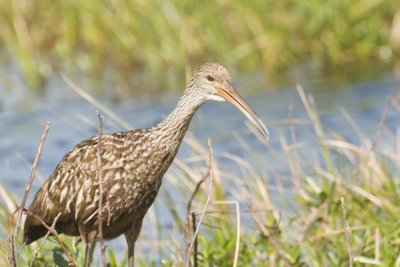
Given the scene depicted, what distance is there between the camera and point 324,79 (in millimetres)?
11984

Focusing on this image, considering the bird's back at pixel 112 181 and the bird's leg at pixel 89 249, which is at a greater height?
the bird's back at pixel 112 181

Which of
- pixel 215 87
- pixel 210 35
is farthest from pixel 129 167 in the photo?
pixel 210 35

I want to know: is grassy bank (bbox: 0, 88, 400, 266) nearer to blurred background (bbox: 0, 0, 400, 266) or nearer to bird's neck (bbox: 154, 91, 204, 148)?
bird's neck (bbox: 154, 91, 204, 148)

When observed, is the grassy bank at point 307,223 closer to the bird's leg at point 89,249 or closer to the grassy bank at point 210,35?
the bird's leg at point 89,249

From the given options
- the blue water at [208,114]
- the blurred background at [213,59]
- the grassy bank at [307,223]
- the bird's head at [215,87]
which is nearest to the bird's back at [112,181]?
the grassy bank at [307,223]

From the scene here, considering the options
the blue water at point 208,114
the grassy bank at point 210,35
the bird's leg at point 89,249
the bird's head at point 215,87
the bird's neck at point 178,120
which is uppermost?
the grassy bank at point 210,35

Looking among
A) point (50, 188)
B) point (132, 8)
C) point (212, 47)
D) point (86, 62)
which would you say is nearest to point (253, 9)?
point (212, 47)

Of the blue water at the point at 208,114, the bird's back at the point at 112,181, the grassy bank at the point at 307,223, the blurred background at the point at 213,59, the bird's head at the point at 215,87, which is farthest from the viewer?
the blurred background at the point at 213,59

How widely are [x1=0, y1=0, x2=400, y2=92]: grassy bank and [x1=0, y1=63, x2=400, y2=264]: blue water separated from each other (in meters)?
0.34

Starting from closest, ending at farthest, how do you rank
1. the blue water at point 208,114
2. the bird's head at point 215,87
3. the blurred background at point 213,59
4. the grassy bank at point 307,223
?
the bird's head at point 215,87 → the grassy bank at point 307,223 → the blue water at point 208,114 → the blurred background at point 213,59

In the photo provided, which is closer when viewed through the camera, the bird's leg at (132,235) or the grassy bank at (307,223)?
the bird's leg at (132,235)

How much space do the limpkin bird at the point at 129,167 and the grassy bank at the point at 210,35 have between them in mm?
5830

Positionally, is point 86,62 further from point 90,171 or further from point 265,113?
point 90,171

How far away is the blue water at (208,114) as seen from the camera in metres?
10.5
